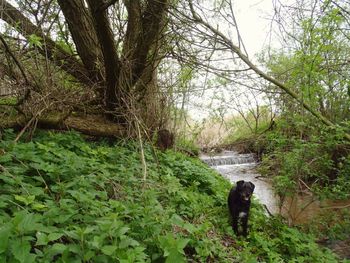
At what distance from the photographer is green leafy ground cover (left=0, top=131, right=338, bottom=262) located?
2045 millimetres

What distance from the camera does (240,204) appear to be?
5.21m

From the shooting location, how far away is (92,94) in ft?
20.6

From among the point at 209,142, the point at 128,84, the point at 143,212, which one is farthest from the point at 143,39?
the point at 209,142

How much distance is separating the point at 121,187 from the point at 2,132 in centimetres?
197

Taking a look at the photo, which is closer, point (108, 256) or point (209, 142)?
point (108, 256)

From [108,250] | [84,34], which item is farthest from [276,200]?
[108,250]

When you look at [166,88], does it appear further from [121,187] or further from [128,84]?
[121,187]

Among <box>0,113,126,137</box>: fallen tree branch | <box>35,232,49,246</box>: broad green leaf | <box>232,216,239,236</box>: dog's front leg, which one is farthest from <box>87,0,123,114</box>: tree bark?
<box>35,232,49,246</box>: broad green leaf

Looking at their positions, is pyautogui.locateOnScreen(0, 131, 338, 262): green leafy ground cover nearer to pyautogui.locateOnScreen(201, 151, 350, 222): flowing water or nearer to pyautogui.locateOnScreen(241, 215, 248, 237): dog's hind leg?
pyautogui.locateOnScreen(241, 215, 248, 237): dog's hind leg

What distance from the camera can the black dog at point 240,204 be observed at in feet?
16.6

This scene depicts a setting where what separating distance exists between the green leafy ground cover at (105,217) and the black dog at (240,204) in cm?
18

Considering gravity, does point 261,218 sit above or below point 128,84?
below

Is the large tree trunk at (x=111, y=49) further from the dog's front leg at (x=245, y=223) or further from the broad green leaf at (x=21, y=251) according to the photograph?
the broad green leaf at (x=21, y=251)

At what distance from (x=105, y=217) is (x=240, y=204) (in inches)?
127
